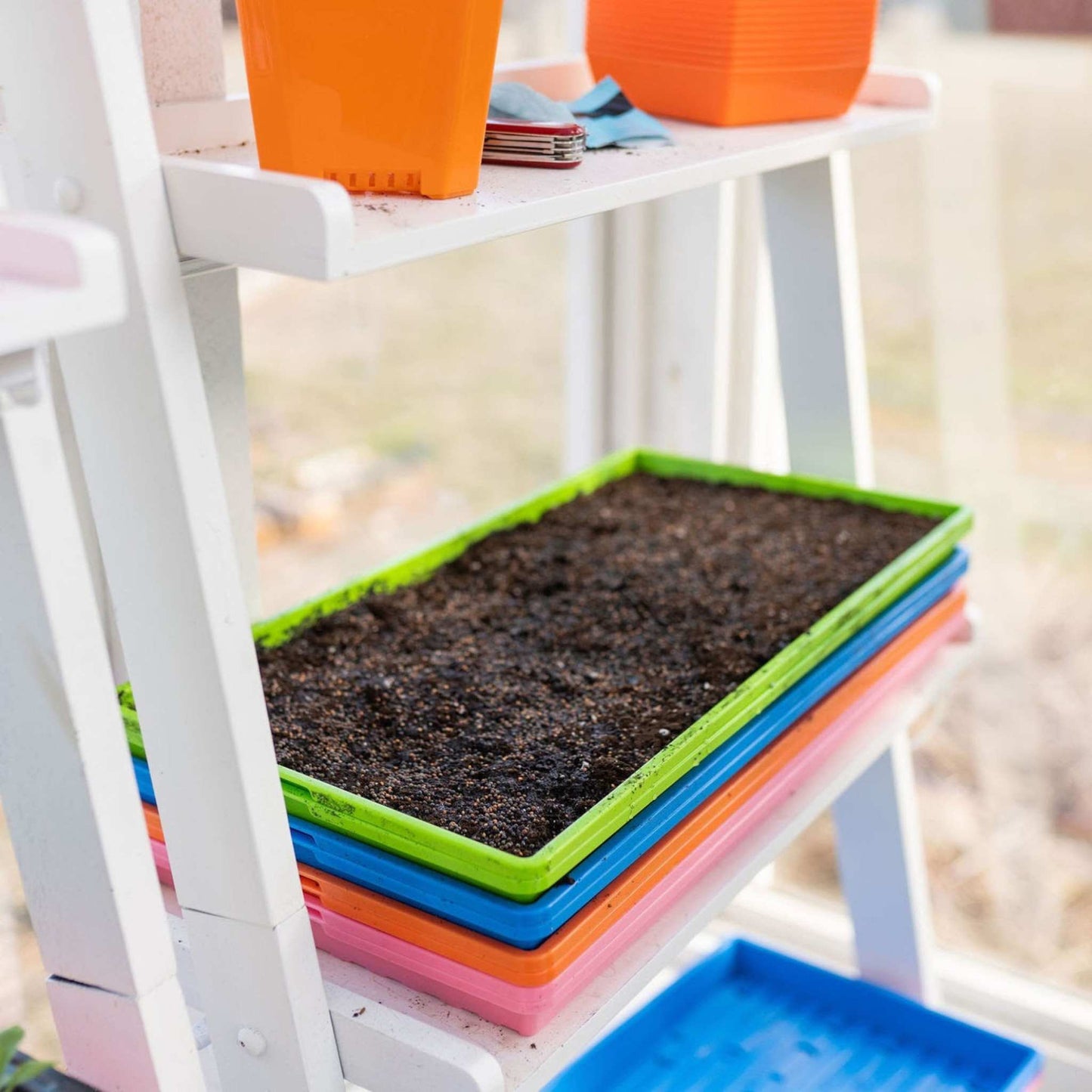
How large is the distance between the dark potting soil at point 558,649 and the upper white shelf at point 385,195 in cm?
32

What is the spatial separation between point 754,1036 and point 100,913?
2.70ft

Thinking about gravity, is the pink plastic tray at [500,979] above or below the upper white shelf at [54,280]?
below

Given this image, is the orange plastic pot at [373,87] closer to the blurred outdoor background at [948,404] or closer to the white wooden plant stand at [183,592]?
the white wooden plant stand at [183,592]

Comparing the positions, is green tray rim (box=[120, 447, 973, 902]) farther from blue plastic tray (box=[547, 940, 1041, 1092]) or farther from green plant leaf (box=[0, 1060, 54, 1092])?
blue plastic tray (box=[547, 940, 1041, 1092])

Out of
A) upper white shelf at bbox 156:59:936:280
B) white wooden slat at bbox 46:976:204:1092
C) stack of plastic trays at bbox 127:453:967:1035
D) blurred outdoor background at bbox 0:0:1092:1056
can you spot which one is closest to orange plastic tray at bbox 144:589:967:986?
stack of plastic trays at bbox 127:453:967:1035

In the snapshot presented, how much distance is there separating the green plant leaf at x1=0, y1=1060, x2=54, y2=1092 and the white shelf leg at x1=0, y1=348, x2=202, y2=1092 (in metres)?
0.02

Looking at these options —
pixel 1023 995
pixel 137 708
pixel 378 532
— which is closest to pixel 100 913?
pixel 137 708

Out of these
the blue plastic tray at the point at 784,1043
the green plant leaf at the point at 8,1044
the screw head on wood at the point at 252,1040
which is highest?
the green plant leaf at the point at 8,1044

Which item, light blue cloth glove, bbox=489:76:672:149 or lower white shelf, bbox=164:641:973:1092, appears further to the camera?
light blue cloth glove, bbox=489:76:672:149

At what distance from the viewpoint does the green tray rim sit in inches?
27.1

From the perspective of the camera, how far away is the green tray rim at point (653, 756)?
Answer: 27.1 inches

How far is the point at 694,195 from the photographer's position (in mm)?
1453

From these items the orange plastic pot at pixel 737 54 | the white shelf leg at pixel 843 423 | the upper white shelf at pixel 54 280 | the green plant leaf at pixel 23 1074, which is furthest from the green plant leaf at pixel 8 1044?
the white shelf leg at pixel 843 423

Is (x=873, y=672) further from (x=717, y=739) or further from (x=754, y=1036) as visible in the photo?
(x=754, y=1036)
